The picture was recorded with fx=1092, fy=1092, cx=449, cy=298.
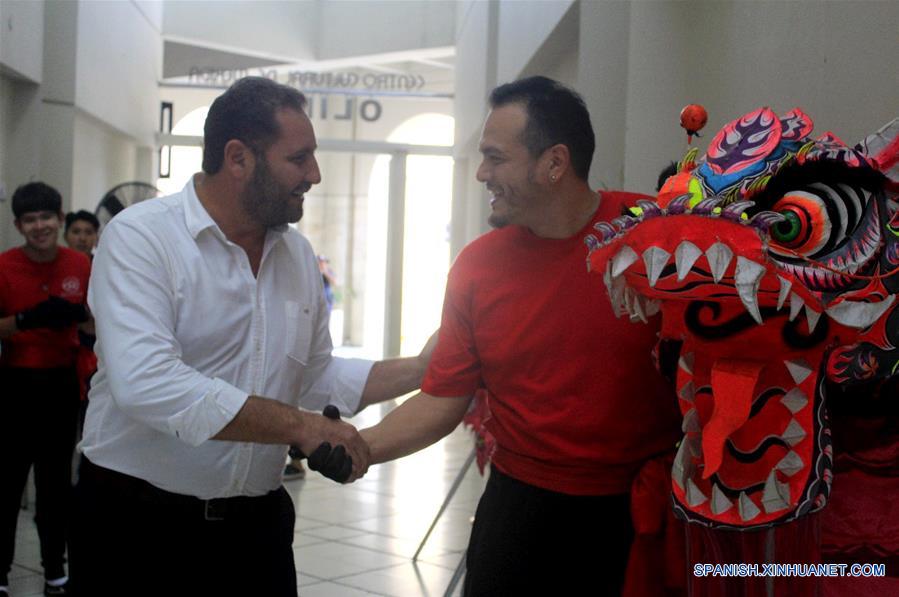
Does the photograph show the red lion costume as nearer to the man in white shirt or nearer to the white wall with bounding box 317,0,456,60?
the man in white shirt

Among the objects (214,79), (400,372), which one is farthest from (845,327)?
(214,79)

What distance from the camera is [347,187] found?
18.5 meters

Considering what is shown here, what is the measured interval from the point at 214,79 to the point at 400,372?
1106cm

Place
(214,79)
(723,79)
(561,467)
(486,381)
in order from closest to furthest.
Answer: (561,467) < (486,381) < (723,79) < (214,79)

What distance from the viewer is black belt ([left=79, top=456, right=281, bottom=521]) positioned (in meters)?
2.30

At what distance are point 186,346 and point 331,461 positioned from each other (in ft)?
1.38

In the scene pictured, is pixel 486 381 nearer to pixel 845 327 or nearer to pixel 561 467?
pixel 561 467

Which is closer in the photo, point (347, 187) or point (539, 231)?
point (539, 231)

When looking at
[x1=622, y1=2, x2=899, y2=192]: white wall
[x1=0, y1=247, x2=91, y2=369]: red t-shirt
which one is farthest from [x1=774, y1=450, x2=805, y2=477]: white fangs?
[x1=0, y1=247, x2=91, y2=369]: red t-shirt

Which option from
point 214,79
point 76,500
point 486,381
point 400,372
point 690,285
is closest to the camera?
point 690,285

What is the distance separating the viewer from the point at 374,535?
5598mm

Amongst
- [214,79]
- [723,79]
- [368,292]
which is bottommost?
[368,292]

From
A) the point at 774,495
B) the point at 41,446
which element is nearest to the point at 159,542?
the point at 774,495

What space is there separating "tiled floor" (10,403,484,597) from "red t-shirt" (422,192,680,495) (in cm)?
263
